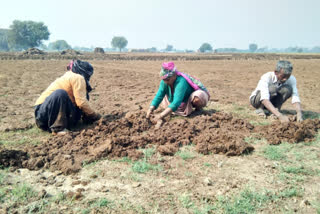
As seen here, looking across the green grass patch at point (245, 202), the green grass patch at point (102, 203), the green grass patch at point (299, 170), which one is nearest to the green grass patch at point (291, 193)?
the green grass patch at point (245, 202)

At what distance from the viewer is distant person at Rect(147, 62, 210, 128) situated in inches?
160

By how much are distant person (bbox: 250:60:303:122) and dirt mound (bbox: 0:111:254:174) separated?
26.9 inches

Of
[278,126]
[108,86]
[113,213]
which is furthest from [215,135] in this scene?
[108,86]

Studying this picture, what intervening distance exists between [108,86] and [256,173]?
662cm

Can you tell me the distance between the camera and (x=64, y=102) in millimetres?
3773

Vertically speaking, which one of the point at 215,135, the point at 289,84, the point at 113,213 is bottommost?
the point at 113,213

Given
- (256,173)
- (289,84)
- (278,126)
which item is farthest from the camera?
(289,84)

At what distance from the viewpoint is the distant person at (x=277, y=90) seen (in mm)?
4305

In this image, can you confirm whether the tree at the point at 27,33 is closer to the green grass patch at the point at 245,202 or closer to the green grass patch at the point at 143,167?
the green grass patch at the point at 143,167

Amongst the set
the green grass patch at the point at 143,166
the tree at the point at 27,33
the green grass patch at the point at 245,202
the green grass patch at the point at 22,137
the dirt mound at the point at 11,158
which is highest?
the tree at the point at 27,33

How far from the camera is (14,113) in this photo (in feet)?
16.9

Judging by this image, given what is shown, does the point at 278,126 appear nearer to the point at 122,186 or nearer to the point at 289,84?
the point at 289,84

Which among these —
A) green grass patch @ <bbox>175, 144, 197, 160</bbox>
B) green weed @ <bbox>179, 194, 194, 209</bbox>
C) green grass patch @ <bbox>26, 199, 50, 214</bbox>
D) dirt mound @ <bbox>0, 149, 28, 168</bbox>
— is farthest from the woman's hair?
dirt mound @ <bbox>0, 149, 28, 168</bbox>

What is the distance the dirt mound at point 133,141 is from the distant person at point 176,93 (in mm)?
278
